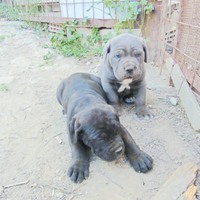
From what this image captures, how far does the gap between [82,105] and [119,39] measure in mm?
1450

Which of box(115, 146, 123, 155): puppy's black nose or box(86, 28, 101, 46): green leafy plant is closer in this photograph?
box(115, 146, 123, 155): puppy's black nose

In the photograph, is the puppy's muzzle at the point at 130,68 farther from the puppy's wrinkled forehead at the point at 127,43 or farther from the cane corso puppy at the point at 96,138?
the cane corso puppy at the point at 96,138

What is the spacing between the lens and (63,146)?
312 centimetres

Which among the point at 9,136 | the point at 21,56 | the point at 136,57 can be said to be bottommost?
the point at 9,136

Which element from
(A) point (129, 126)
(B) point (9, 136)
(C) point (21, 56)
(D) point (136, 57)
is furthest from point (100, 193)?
(C) point (21, 56)

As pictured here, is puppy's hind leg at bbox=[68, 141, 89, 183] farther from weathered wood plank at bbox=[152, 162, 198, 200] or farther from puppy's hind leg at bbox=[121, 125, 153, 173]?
weathered wood plank at bbox=[152, 162, 198, 200]

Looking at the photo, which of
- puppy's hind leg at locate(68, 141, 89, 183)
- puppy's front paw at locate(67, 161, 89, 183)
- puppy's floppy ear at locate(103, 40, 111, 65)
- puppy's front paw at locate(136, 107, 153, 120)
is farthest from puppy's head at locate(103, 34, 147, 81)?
puppy's front paw at locate(67, 161, 89, 183)

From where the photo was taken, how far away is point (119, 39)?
11.4 feet

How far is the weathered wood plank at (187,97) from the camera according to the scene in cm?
318

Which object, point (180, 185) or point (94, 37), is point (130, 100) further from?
point (94, 37)

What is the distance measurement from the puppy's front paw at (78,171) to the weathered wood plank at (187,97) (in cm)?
184

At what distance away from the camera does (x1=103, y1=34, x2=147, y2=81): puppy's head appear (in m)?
3.27

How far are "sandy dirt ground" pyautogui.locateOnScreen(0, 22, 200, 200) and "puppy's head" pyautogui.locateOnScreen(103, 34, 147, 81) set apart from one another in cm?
89

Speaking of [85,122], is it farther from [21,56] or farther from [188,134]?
[21,56]
